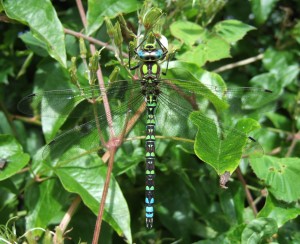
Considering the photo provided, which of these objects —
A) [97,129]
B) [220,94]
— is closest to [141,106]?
[97,129]

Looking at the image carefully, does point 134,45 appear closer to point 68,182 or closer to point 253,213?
point 68,182

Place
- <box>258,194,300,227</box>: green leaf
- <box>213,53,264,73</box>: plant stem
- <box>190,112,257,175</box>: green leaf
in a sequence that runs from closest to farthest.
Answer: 1. <box>190,112,257,175</box>: green leaf
2. <box>258,194,300,227</box>: green leaf
3. <box>213,53,264,73</box>: plant stem

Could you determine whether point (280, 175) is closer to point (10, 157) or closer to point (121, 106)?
point (121, 106)

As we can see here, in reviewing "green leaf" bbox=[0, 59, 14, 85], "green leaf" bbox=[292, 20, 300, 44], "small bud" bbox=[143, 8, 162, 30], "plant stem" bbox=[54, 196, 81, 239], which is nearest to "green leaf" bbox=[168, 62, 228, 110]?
"small bud" bbox=[143, 8, 162, 30]

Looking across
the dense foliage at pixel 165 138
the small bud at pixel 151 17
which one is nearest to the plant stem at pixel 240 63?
the dense foliage at pixel 165 138

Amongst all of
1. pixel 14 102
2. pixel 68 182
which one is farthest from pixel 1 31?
pixel 68 182

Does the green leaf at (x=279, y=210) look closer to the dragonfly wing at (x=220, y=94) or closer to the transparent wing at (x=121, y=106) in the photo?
the transparent wing at (x=121, y=106)

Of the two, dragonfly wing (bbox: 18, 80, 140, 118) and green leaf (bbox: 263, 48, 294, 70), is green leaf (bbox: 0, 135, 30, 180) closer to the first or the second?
dragonfly wing (bbox: 18, 80, 140, 118)
